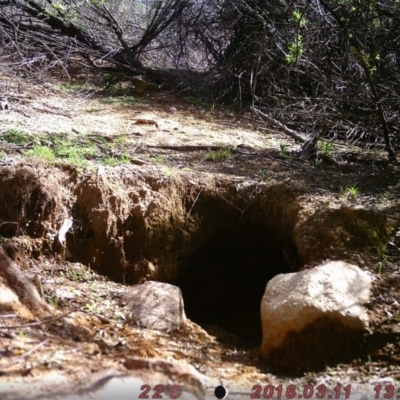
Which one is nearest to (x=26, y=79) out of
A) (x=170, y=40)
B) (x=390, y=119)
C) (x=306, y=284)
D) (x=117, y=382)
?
(x=170, y=40)

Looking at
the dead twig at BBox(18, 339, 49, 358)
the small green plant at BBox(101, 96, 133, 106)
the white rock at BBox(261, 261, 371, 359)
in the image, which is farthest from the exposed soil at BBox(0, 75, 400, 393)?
the small green plant at BBox(101, 96, 133, 106)

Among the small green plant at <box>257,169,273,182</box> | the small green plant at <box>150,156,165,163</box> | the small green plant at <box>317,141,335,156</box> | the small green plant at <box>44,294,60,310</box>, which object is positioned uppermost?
the small green plant at <box>317,141,335,156</box>

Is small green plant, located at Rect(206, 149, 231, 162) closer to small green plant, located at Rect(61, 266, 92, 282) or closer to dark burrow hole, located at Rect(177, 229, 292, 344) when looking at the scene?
dark burrow hole, located at Rect(177, 229, 292, 344)

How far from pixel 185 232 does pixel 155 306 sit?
1361mm

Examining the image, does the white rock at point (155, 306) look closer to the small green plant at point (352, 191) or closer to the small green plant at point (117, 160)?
the small green plant at point (117, 160)

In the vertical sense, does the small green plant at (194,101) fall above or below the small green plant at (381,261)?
above

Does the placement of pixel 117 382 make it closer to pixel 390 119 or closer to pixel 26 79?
pixel 390 119

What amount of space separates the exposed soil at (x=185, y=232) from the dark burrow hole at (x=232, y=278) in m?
0.02

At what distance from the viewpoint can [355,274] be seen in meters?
3.77

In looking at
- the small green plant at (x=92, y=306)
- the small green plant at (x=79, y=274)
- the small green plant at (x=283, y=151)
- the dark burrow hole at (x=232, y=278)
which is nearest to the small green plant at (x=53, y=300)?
the small green plant at (x=92, y=306)

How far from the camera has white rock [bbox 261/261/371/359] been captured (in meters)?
3.44

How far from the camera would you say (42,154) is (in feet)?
16.1

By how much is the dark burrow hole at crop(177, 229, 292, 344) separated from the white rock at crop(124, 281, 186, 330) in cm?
124

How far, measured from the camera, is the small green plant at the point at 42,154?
4.81 m
